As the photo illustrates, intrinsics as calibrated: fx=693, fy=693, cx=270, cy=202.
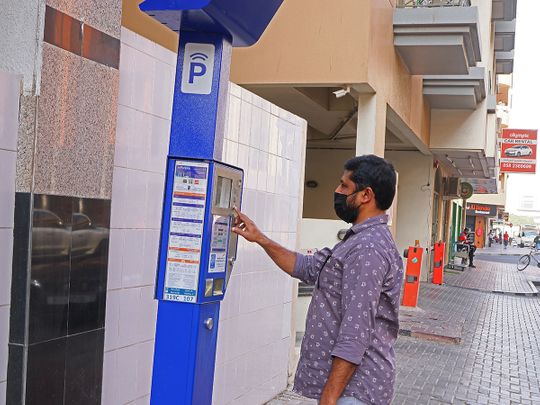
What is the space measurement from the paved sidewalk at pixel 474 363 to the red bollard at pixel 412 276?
2.65 feet

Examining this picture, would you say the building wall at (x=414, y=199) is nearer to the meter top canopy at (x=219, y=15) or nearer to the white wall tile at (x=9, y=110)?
the meter top canopy at (x=219, y=15)

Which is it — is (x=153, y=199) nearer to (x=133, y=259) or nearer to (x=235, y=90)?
(x=133, y=259)

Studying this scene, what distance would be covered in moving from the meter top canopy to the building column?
6.73 meters

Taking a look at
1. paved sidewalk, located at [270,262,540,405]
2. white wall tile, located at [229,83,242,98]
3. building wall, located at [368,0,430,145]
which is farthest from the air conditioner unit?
white wall tile, located at [229,83,242,98]

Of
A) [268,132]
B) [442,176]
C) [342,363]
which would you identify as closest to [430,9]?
[268,132]

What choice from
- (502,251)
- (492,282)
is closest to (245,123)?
(492,282)

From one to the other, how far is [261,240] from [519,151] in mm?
28551

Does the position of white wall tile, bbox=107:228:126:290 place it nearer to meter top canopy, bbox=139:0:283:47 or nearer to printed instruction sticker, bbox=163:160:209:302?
printed instruction sticker, bbox=163:160:209:302

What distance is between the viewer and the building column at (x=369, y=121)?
32.2 feet

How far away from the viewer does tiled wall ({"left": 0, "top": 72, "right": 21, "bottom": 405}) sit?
9.67 ft

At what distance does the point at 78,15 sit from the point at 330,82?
6.23 m

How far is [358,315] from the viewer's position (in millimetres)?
2725

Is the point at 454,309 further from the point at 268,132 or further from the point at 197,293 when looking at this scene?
the point at 197,293

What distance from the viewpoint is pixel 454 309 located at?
14258 millimetres
